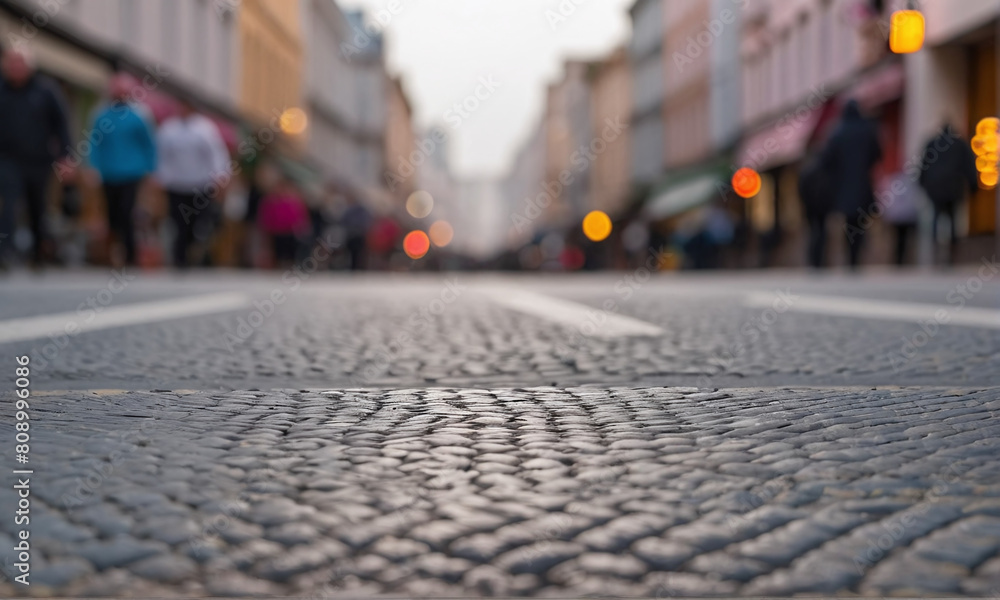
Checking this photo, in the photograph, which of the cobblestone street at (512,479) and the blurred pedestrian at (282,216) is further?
the blurred pedestrian at (282,216)

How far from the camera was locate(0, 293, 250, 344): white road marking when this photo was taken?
15.8 ft

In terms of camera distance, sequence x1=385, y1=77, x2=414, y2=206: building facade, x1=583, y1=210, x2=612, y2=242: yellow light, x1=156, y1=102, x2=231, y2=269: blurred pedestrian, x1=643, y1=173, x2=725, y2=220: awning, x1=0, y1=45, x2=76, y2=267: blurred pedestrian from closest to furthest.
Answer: x1=0, y1=45, x2=76, y2=267: blurred pedestrian, x1=156, y1=102, x2=231, y2=269: blurred pedestrian, x1=643, y1=173, x2=725, y2=220: awning, x1=583, y1=210, x2=612, y2=242: yellow light, x1=385, y1=77, x2=414, y2=206: building facade

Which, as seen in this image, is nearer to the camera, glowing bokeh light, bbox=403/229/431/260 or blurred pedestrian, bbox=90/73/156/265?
blurred pedestrian, bbox=90/73/156/265

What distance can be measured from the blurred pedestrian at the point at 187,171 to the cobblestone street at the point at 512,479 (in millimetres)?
11180

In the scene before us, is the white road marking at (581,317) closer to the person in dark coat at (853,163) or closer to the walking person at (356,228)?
the person in dark coat at (853,163)

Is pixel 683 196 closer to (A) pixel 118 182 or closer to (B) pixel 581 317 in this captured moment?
(A) pixel 118 182

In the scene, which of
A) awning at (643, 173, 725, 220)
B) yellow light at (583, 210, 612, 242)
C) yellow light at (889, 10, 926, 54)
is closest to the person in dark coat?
yellow light at (889, 10, 926, 54)

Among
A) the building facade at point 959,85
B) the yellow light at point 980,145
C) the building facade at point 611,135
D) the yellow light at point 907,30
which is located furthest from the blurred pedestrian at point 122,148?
the building facade at point 611,135

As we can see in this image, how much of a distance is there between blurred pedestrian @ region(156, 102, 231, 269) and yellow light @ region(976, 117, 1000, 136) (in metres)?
11.1

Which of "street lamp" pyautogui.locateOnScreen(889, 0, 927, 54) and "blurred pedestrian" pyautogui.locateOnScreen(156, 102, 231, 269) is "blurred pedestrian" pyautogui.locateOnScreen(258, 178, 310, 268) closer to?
"blurred pedestrian" pyautogui.locateOnScreen(156, 102, 231, 269)

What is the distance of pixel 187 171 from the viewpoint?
14430 millimetres

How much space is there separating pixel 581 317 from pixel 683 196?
4096 cm

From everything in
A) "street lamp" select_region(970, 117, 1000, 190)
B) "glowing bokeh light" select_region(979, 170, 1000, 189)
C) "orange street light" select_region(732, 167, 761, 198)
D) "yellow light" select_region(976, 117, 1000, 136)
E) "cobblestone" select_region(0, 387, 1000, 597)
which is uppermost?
"orange street light" select_region(732, 167, 761, 198)

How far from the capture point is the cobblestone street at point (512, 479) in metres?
1.31
